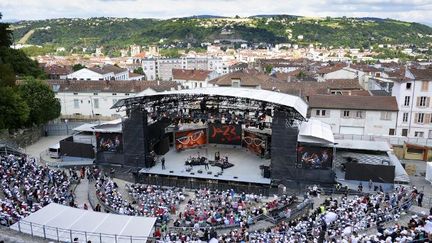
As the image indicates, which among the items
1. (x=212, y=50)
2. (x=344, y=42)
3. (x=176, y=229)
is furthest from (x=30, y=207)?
(x=344, y=42)

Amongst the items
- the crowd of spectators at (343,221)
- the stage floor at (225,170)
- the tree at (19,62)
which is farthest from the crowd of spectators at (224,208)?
the tree at (19,62)

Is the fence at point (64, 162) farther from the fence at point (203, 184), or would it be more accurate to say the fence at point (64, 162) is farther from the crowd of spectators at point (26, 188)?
the fence at point (203, 184)

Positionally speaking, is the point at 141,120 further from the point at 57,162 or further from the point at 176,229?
the point at 176,229

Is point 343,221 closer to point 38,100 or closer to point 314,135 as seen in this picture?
point 314,135

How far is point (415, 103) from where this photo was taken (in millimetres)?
33500

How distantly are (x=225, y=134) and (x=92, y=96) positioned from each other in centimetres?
2126


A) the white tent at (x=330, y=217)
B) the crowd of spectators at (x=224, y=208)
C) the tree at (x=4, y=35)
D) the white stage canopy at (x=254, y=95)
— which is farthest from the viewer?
the tree at (x=4, y=35)

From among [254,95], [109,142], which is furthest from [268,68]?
[109,142]

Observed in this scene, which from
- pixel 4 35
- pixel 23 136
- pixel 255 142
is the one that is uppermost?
pixel 4 35

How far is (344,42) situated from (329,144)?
180 meters

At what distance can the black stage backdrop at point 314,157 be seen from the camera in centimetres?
2547

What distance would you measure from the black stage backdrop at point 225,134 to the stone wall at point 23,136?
17874mm

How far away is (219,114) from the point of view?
102ft

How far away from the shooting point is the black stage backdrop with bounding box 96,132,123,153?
29.8m
